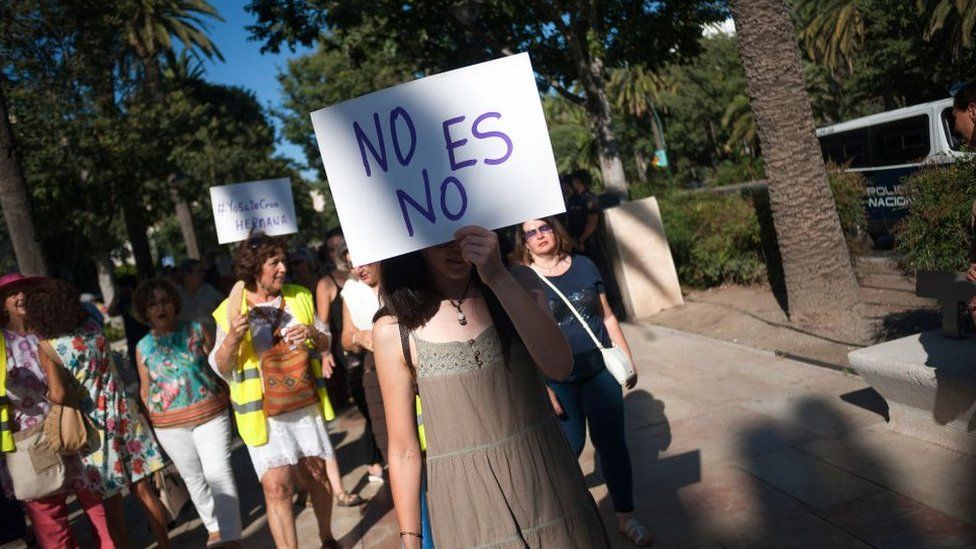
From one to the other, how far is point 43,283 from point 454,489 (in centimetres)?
329

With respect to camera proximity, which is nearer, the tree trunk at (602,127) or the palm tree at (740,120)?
the tree trunk at (602,127)

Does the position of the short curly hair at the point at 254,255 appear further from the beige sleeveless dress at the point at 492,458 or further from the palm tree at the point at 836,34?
the palm tree at the point at 836,34

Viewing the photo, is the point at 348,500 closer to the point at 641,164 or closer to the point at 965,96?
the point at 965,96

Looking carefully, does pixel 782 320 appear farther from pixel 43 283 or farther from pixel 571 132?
pixel 571 132

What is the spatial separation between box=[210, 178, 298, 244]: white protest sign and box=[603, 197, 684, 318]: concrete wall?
416 cm

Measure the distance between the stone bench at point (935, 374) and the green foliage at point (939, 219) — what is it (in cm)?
30

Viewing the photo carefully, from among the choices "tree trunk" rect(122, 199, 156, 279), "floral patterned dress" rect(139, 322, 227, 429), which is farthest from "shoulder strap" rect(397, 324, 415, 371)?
"tree trunk" rect(122, 199, 156, 279)

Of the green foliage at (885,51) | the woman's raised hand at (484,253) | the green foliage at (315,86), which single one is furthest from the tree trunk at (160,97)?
the green foliage at (885,51)

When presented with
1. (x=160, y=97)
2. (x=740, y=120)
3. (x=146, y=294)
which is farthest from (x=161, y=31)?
(x=740, y=120)

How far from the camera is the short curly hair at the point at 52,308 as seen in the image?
14.2 ft

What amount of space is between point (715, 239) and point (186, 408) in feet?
24.8

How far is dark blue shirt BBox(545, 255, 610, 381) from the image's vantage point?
12.8 feet

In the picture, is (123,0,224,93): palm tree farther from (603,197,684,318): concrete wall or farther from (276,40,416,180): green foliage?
(603,197,684,318): concrete wall

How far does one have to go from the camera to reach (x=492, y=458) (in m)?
2.24
